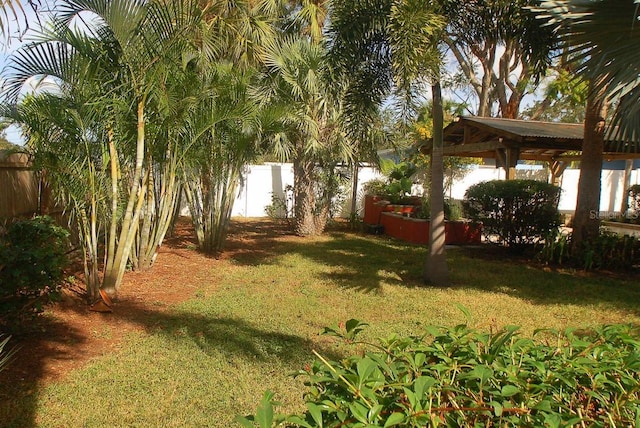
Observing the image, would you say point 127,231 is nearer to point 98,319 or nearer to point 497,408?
point 98,319

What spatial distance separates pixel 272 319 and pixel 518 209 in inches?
254

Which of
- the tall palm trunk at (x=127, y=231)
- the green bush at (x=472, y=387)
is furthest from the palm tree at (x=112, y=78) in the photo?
the green bush at (x=472, y=387)

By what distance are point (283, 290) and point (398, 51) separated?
362 centimetres

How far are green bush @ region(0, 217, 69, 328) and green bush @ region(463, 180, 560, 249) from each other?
818cm

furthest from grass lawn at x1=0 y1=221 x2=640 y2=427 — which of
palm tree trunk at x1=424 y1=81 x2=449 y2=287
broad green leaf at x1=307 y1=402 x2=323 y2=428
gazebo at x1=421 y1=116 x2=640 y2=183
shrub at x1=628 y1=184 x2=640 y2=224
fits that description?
shrub at x1=628 y1=184 x2=640 y2=224

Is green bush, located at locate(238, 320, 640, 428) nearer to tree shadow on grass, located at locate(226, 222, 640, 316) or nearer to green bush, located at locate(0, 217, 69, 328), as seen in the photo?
green bush, located at locate(0, 217, 69, 328)

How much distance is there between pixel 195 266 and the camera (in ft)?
30.0

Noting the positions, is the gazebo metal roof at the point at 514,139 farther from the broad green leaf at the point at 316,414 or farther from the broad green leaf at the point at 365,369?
the broad green leaf at the point at 316,414

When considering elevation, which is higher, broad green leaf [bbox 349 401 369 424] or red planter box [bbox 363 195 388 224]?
broad green leaf [bbox 349 401 369 424]

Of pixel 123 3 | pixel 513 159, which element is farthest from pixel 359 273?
pixel 123 3

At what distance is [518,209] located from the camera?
10.3 meters

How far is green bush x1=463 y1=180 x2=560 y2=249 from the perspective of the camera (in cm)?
1020

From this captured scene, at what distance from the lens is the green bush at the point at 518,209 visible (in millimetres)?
10203

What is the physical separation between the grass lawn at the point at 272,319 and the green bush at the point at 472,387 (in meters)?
0.46
